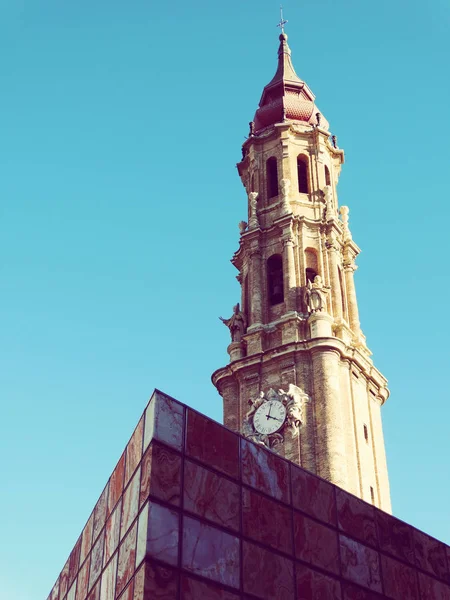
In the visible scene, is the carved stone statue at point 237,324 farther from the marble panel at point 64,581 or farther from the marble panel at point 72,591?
the marble panel at point 72,591

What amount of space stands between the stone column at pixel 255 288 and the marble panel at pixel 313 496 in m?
27.3

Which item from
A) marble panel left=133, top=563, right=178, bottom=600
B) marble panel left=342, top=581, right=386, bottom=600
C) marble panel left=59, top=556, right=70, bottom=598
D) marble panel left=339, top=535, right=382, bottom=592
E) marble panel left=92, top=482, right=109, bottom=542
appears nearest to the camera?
marble panel left=133, top=563, right=178, bottom=600

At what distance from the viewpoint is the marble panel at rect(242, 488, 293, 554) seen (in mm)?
23672

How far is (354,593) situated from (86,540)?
297 inches

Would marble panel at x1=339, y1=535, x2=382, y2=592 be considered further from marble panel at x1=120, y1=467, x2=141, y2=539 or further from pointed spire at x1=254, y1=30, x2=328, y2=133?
pointed spire at x1=254, y1=30, x2=328, y2=133

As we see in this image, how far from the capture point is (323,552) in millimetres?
25047

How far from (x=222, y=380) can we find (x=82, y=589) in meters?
26.1

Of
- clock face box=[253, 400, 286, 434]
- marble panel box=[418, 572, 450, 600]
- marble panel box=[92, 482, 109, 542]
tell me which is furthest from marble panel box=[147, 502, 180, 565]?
clock face box=[253, 400, 286, 434]

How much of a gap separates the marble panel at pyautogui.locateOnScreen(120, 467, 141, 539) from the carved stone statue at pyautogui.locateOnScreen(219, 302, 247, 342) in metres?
30.2

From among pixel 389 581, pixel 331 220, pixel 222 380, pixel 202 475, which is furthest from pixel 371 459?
pixel 202 475

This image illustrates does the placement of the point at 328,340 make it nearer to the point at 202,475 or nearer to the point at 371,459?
the point at 371,459

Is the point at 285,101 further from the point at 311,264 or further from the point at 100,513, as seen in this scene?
the point at 100,513

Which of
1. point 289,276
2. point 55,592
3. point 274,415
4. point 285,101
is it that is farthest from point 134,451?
point 285,101

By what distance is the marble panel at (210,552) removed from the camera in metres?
21.9
